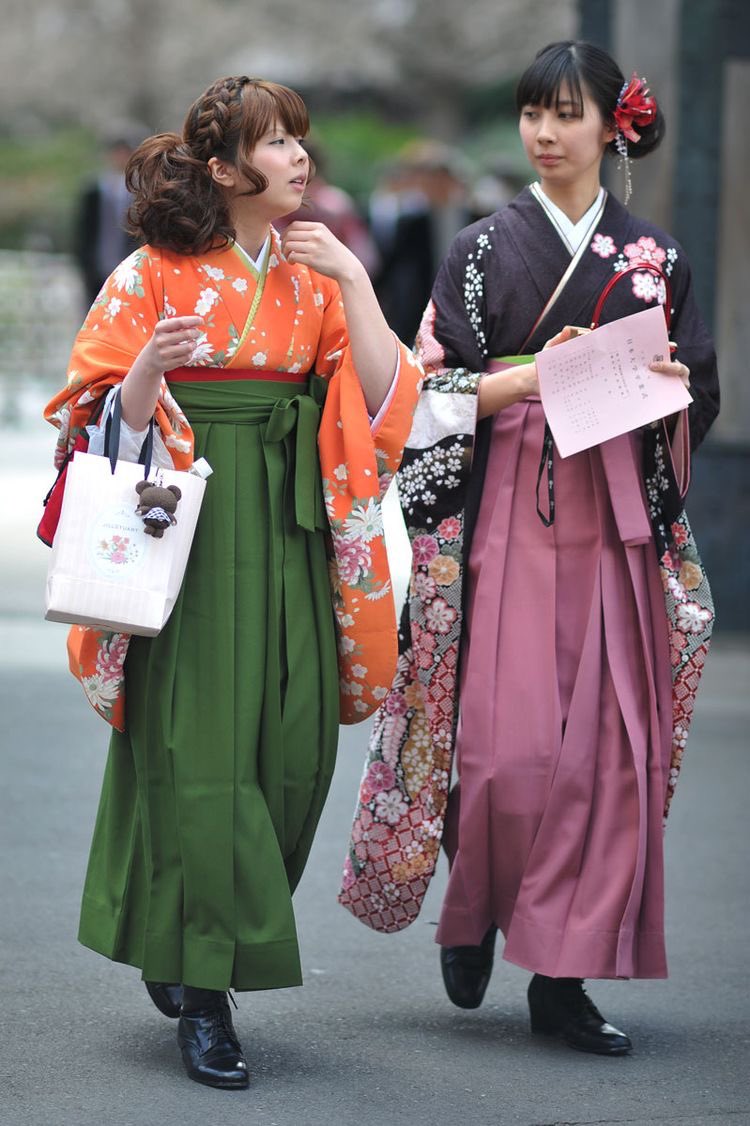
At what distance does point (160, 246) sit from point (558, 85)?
86 centimetres

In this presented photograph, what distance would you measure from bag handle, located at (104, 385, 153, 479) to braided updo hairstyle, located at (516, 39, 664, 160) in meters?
1.04

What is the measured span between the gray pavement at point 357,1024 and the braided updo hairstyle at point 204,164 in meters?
1.49

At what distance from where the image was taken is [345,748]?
609 centimetres

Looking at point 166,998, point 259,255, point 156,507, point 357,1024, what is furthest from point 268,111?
point 357,1024

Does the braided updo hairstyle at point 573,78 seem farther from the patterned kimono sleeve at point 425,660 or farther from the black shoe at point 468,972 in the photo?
the black shoe at point 468,972

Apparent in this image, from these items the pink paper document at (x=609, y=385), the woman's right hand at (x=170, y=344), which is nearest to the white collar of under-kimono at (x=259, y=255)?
the woman's right hand at (x=170, y=344)

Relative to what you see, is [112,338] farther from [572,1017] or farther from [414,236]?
[414,236]

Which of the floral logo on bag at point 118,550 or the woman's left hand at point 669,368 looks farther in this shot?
the woman's left hand at point 669,368

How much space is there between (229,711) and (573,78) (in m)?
1.38

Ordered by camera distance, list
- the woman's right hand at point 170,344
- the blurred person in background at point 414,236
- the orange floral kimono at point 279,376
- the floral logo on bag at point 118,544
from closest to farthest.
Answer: the woman's right hand at point 170,344 < the floral logo on bag at point 118,544 < the orange floral kimono at point 279,376 < the blurred person in background at point 414,236

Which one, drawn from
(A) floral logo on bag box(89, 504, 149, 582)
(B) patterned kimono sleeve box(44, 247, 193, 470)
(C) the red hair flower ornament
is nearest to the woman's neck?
(C) the red hair flower ornament

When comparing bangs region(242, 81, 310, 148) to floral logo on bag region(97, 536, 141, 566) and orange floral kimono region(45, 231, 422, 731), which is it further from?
floral logo on bag region(97, 536, 141, 566)

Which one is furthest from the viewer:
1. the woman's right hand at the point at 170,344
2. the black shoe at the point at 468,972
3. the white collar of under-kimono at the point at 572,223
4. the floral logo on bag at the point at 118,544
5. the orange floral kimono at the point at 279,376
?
the black shoe at the point at 468,972

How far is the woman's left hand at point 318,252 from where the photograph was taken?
10.9 ft
